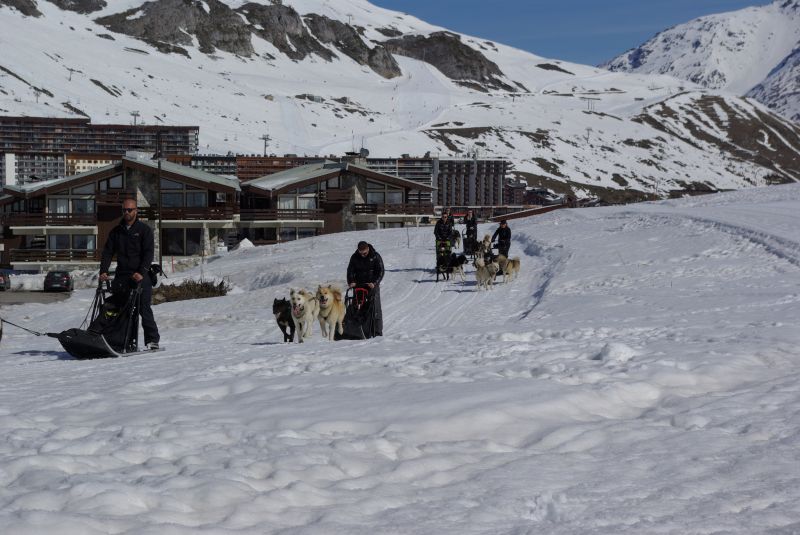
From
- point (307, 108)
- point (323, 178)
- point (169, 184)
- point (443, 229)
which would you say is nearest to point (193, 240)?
point (169, 184)

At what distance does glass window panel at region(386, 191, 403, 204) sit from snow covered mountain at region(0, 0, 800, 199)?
4967 cm

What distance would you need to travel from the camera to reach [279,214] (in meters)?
49.2

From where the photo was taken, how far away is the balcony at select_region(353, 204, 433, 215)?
5075cm

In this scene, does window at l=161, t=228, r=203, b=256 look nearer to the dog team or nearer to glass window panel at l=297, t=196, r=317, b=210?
glass window panel at l=297, t=196, r=317, b=210

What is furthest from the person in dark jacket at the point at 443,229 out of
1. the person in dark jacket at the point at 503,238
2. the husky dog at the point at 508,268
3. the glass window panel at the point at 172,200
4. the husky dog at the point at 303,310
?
the glass window panel at the point at 172,200

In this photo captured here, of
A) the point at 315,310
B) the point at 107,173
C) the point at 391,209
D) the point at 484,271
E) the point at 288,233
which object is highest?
the point at 107,173

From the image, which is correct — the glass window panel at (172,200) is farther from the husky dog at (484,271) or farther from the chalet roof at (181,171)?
the husky dog at (484,271)

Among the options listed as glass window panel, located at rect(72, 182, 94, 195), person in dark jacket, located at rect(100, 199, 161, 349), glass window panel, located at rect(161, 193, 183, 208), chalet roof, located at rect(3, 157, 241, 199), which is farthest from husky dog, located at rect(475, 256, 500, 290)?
glass window panel, located at rect(72, 182, 94, 195)

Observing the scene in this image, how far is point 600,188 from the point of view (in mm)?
128500

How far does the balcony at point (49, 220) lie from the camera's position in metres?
43.7

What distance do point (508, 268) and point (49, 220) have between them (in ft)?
100

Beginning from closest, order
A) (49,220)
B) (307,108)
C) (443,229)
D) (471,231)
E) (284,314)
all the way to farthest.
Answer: (284,314)
(443,229)
(471,231)
(49,220)
(307,108)

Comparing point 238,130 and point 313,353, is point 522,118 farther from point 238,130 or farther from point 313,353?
point 313,353

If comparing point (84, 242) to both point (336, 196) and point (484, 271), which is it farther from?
point (484, 271)
